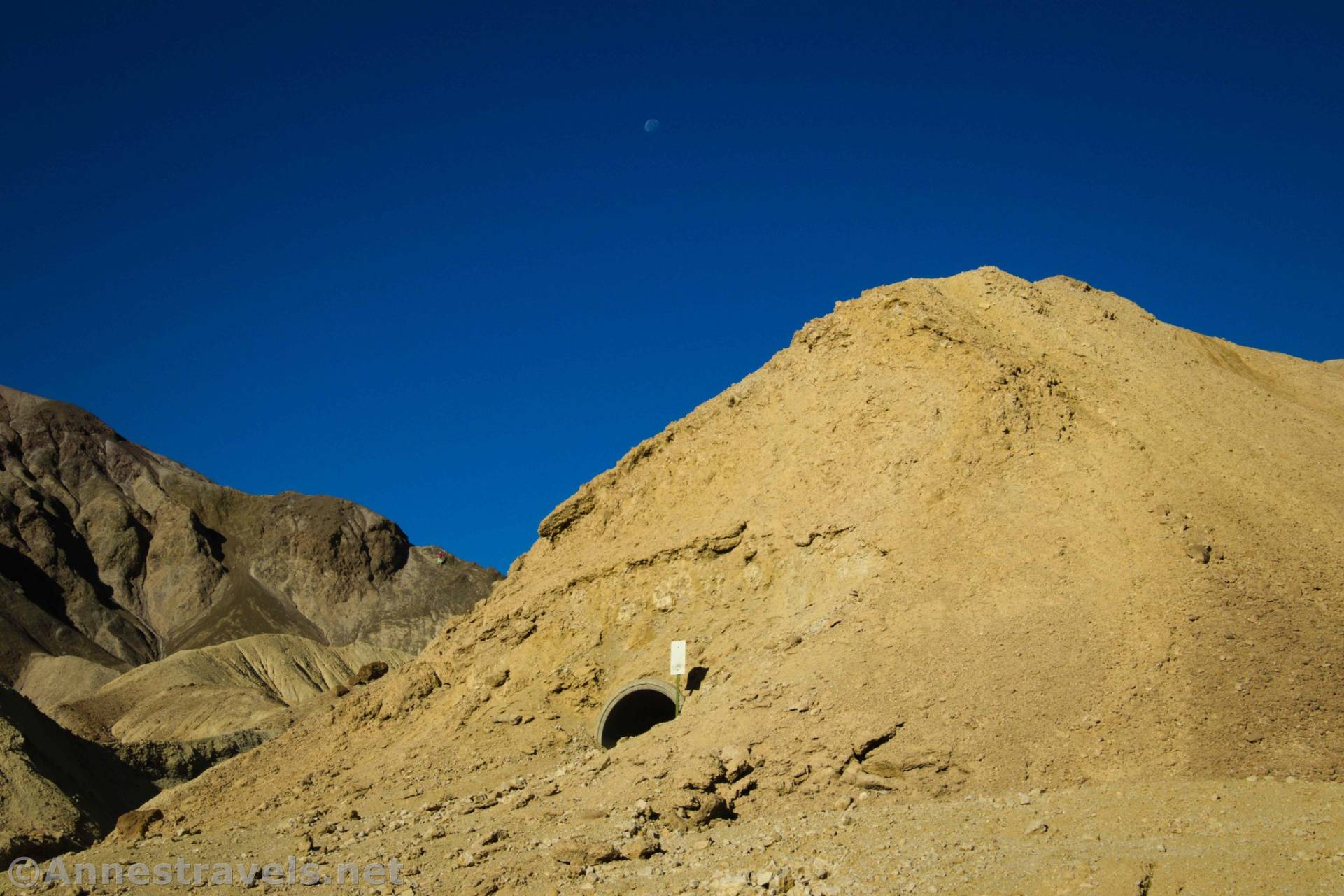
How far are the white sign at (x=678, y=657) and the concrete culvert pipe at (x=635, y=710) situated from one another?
55 cm

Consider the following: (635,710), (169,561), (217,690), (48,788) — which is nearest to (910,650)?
(635,710)

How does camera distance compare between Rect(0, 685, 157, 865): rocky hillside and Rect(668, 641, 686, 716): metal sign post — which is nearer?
Rect(668, 641, 686, 716): metal sign post

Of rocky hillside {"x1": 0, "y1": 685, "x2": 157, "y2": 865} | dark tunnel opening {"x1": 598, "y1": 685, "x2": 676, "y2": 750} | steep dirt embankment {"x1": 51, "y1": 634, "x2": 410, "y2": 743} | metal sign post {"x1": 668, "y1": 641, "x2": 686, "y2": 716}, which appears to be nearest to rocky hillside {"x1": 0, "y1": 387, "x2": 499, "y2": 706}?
steep dirt embankment {"x1": 51, "y1": 634, "x2": 410, "y2": 743}

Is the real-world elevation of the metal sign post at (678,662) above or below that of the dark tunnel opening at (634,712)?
above

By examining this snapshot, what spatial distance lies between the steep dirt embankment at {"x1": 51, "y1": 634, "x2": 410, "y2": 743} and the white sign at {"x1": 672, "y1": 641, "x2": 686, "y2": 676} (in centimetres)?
3277

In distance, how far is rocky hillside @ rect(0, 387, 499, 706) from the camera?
88062 mm

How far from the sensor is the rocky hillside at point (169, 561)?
3467 inches

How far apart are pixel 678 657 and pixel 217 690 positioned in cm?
4339

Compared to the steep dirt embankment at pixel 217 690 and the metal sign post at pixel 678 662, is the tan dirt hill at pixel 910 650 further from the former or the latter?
the steep dirt embankment at pixel 217 690

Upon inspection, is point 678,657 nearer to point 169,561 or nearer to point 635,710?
point 635,710

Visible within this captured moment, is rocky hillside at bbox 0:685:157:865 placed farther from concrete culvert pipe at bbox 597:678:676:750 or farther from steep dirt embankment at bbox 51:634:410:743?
steep dirt embankment at bbox 51:634:410:743

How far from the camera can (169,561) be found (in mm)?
96500

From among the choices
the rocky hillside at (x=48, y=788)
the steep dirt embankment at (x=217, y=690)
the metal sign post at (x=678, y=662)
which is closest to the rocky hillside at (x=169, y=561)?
the steep dirt embankment at (x=217, y=690)

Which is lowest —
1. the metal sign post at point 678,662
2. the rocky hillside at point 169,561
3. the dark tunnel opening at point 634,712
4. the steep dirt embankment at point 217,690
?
the dark tunnel opening at point 634,712
